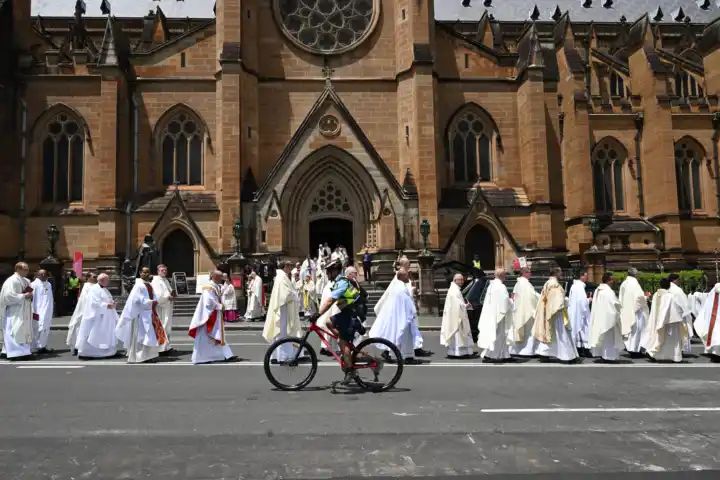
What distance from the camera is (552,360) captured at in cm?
1088

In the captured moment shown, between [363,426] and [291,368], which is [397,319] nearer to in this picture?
[291,368]

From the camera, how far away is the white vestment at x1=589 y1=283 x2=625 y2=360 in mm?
10555

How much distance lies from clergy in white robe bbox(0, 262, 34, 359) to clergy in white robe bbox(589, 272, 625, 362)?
10632 mm

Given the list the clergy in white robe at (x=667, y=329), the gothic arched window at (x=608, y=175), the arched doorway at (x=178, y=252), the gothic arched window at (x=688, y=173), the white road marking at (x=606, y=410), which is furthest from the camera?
the gothic arched window at (x=688, y=173)

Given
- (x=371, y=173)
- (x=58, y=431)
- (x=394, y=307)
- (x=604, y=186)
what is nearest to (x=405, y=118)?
(x=371, y=173)

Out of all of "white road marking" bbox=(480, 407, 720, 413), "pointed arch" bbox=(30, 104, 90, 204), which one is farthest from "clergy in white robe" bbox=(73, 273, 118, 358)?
"pointed arch" bbox=(30, 104, 90, 204)

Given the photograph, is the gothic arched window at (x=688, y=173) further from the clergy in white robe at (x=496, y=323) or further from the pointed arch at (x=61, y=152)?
the pointed arch at (x=61, y=152)

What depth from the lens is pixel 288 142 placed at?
26359mm

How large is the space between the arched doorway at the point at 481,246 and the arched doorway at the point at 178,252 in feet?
40.7

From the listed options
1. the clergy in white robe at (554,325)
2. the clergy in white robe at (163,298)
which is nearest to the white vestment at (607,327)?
the clergy in white robe at (554,325)

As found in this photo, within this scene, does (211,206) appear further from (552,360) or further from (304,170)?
(552,360)

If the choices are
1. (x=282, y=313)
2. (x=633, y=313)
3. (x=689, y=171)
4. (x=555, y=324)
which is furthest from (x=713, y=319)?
(x=689, y=171)

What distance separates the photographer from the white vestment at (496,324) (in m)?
10.5

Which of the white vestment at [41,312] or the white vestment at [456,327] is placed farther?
the white vestment at [41,312]
